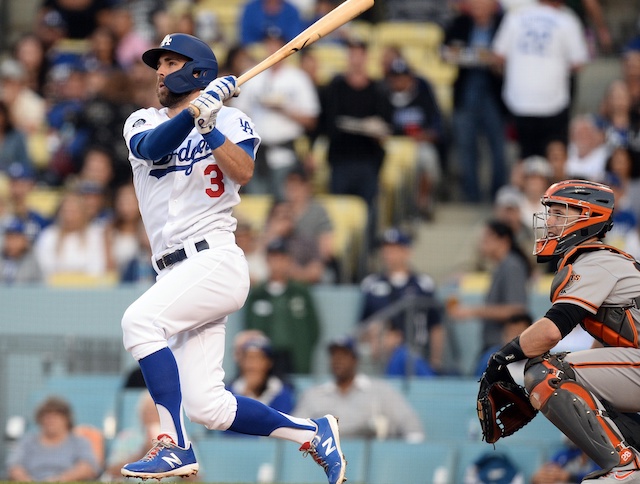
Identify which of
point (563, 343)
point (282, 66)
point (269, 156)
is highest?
point (282, 66)

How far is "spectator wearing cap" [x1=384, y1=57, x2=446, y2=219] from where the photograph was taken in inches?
461

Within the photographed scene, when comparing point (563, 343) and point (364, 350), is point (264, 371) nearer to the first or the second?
point (364, 350)

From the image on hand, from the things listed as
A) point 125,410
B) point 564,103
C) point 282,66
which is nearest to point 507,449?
point 125,410

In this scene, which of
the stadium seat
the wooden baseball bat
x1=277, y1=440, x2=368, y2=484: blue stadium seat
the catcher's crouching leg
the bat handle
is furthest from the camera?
x1=277, y1=440, x2=368, y2=484: blue stadium seat

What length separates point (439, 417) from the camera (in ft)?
29.3

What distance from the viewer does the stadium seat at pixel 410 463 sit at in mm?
8297

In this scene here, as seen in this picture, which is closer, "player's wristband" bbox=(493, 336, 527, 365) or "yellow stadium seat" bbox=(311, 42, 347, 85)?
"player's wristband" bbox=(493, 336, 527, 365)

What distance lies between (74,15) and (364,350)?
642 cm

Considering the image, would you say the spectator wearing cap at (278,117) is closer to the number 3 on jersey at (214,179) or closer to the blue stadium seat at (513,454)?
the blue stadium seat at (513,454)

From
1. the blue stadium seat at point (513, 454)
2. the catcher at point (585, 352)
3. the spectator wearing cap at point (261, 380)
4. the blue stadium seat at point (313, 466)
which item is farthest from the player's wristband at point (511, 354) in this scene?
the spectator wearing cap at point (261, 380)

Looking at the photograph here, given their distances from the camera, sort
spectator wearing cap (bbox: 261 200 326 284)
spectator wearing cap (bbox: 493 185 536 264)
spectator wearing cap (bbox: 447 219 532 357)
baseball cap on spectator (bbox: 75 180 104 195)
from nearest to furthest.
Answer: spectator wearing cap (bbox: 447 219 532 357), spectator wearing cap (bbox: 493 185 536 264), spectator wearing cap (bbox: 261 200 326 284), baseball cap on spectator (bbox: 75 180 104 195)

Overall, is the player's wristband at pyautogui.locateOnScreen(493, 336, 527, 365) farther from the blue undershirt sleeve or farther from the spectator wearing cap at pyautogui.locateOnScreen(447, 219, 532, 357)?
the spectator wearing cap at pyautogui.locateOnScreen(447, 219, 532, 357)

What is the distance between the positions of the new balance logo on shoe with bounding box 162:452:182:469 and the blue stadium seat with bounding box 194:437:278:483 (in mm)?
3008

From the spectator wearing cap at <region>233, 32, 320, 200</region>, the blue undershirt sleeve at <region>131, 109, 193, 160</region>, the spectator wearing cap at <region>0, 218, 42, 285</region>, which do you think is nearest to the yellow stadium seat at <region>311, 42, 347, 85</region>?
the spectator wearing cap at <region>233, 32, 320, 200</region>
